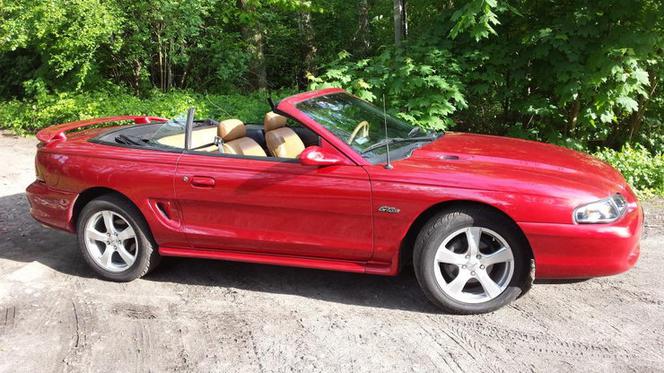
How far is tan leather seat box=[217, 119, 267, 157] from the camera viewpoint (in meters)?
4.51

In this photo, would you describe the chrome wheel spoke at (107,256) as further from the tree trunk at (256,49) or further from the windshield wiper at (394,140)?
the tree trunk at (256,49)

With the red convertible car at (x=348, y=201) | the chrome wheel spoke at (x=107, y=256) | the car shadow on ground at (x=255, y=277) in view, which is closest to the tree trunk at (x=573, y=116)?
the red convertible car at (x=348, y=201)

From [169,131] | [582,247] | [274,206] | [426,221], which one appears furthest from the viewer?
[169,131]

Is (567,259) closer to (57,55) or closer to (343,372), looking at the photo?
(343,372)

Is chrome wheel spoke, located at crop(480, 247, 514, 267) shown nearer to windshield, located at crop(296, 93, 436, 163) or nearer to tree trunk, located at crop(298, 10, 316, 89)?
windshield, located at crop(296, 93, 436, 163)

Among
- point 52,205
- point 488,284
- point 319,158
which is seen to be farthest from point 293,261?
point 52,205

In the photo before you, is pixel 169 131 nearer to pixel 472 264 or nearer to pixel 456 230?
pixel 456 230

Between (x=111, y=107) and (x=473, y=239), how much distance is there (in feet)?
31.1

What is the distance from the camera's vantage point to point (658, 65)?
23.9 ft

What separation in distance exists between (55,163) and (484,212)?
3.46 metres

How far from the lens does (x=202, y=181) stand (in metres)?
4.21

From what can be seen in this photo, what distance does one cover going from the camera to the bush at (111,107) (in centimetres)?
1062

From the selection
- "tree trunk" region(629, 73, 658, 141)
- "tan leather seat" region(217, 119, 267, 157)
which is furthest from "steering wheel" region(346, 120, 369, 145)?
"tree trunk" region(629, 73, 658, 141)

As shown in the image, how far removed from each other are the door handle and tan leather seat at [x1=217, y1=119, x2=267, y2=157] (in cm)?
32
